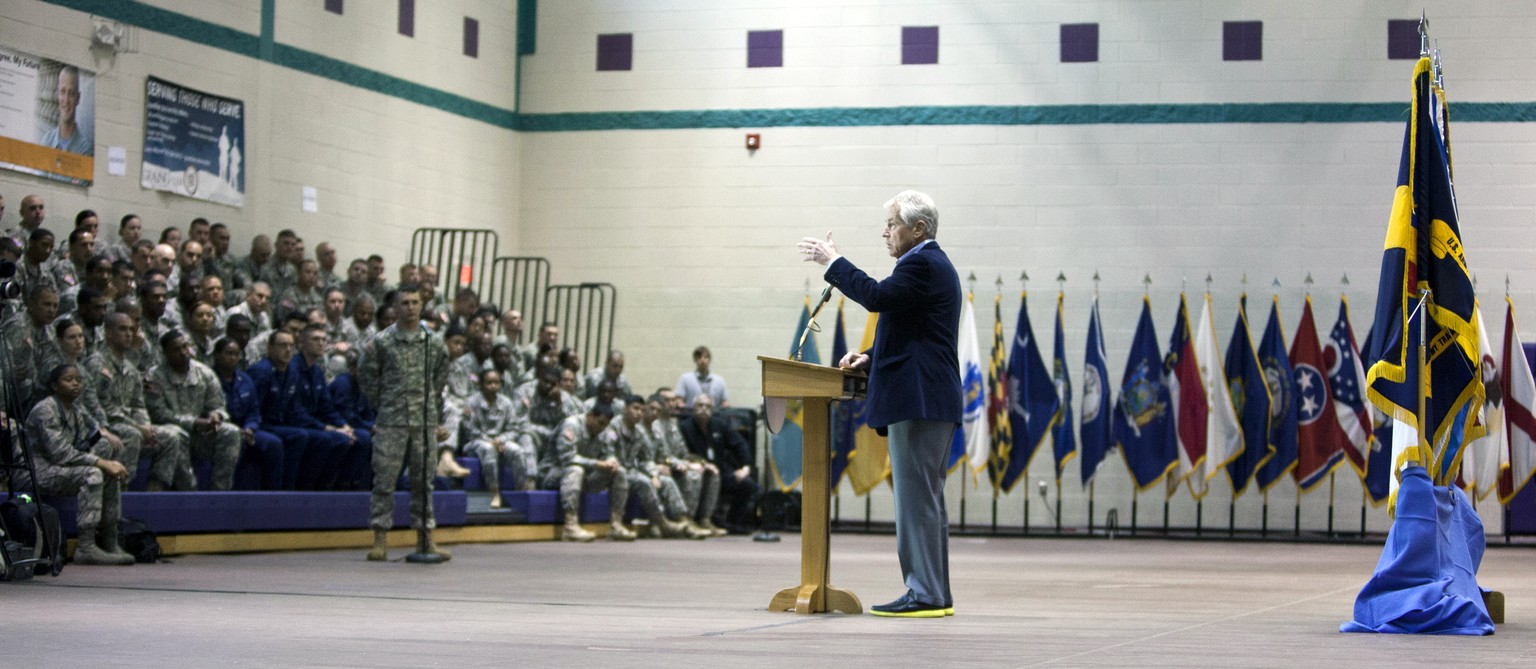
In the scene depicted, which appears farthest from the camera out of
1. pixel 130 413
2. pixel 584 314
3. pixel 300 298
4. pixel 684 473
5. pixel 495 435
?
pixel 584 314

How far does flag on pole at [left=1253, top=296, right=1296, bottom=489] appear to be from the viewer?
14656 mm

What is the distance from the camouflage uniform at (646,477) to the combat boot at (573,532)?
62 centimetres

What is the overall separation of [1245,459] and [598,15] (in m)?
7.06

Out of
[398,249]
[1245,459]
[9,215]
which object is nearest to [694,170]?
[398,249]

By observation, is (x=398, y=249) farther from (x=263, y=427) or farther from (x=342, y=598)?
(x=342, y=598)

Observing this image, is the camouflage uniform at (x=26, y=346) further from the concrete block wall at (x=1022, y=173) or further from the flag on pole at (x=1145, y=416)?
the flag on pole at (x=1145, y=416)

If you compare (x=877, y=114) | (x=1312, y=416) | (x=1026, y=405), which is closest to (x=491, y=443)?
(x=1026, y=405)

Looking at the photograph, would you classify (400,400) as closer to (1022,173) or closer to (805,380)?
(805,380)

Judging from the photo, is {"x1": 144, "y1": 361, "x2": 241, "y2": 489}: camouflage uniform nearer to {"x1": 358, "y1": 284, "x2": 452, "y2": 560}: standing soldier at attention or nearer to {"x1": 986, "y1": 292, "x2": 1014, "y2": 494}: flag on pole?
{"x1": 358, "y1": 284, "x2": 452, "y2": 560}: standing soldier at attention

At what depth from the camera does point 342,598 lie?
263 inches

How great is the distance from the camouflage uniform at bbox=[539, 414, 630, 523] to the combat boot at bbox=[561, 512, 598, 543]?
0.23ft

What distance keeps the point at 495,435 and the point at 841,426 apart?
3377 millimetres

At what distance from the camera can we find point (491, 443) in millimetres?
12789

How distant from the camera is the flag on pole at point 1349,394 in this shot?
14430 millimetres
